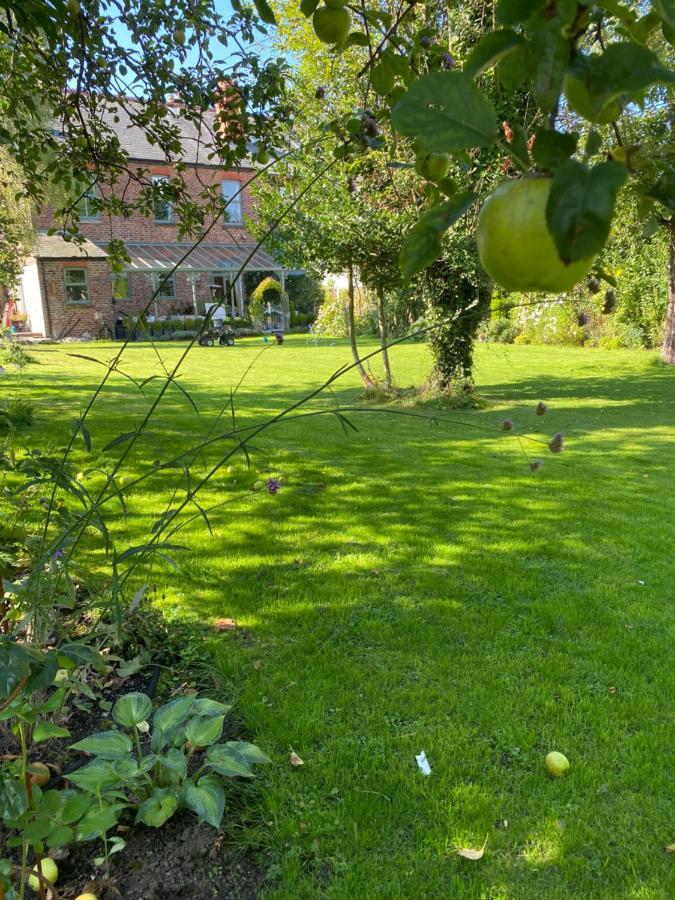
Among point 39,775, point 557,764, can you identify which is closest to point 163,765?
point 39,775

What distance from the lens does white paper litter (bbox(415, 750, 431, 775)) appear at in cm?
192

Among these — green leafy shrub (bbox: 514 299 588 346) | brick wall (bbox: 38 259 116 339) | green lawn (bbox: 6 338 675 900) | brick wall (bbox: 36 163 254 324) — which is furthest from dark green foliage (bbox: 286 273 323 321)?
green lawn (bbox: 6 338 675 900)

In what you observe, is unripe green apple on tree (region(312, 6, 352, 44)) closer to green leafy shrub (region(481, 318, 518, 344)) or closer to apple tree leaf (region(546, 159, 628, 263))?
apple tree leaf (region(546, 159, 628, 263))

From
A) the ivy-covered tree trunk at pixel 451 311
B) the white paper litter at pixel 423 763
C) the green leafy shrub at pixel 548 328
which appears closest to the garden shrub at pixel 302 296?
the green leafy shrub at pixel 548 328

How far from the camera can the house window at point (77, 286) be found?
20.9m

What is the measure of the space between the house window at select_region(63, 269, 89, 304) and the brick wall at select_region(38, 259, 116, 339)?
13 cm

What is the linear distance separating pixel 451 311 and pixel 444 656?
22.2ft

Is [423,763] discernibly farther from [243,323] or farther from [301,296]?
[301,296]

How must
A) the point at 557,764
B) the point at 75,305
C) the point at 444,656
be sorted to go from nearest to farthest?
the point at 557,764 → the point at 444,656 → the point at 75,305

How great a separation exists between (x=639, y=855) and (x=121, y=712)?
152 cm

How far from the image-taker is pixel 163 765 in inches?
66.4

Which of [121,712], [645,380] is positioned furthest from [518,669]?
[645,380]

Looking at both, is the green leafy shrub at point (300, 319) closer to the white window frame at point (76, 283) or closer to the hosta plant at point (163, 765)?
the white window frame at point (76, 283)

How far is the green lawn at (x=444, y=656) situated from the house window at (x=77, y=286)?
56.9 feet
